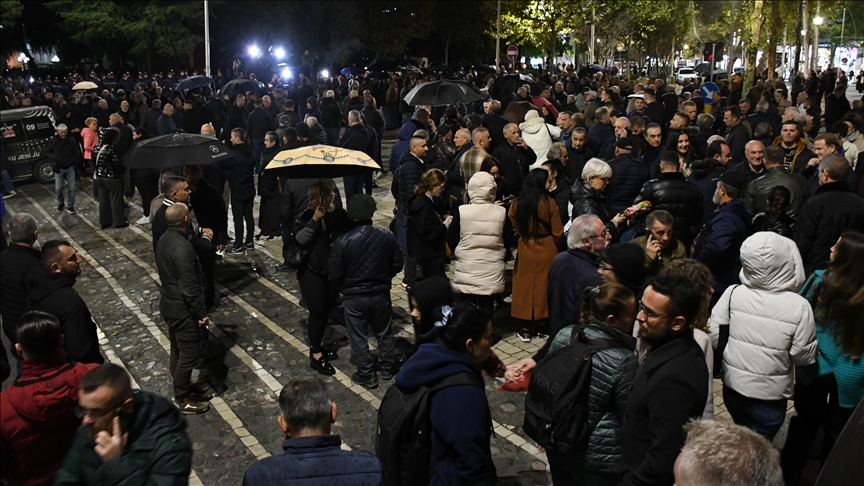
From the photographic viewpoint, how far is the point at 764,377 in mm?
4820

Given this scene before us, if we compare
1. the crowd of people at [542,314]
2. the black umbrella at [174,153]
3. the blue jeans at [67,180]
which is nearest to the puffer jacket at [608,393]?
the crowd of people at [542,314]

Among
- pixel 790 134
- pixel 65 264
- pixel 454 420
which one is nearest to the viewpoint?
pixel 454 420

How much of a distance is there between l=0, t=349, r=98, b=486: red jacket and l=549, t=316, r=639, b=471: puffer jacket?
291 cm

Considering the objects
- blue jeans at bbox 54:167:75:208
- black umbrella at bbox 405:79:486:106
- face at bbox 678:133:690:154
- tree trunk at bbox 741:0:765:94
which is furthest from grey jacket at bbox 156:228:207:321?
tree trunk at bbox 741:0:765:94

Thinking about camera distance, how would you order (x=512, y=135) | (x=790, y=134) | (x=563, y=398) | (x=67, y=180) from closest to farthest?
1. (x=563, y=398)
2. (x=790, y=134)
3. (x=512, y=135)
4. (x=67, y=180)

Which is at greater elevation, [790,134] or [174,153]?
[790,134]

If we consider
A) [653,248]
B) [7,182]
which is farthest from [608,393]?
[7,182]

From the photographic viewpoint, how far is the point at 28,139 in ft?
59.0

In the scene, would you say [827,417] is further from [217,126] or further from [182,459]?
[217,126]

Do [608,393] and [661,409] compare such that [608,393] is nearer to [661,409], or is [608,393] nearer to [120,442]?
[661,409]

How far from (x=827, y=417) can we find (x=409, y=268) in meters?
5.65

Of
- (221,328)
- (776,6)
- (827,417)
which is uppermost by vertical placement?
(776,6)

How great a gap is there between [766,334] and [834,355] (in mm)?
545

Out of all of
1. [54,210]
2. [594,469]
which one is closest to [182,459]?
[594,469]
